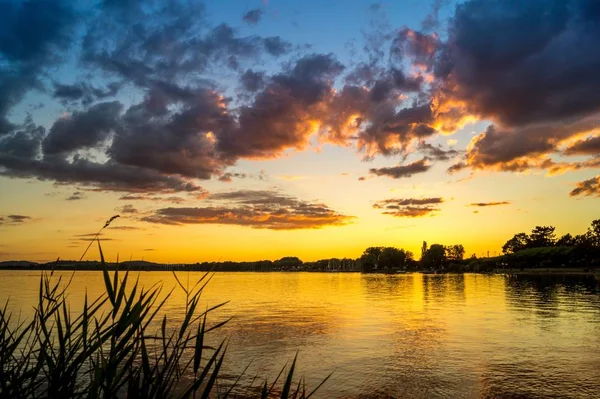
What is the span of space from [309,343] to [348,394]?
13970mm

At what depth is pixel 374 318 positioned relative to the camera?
5331 centimetres

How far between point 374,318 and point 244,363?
91.8 ft

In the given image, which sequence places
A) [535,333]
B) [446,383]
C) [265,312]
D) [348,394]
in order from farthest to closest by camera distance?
[265,312], [535,333], [446,383], [348,394]

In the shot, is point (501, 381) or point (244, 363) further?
point (244, 363)

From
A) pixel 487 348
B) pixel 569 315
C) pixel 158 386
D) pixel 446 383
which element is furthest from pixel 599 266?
pixel 158 386

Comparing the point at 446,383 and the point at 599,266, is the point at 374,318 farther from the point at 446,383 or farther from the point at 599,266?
the point at 599,266

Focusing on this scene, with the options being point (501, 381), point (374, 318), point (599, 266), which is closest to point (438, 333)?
point (374, 318)

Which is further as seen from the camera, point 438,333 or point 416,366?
point 438,333

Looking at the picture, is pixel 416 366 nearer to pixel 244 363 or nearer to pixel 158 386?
pixel 244 363

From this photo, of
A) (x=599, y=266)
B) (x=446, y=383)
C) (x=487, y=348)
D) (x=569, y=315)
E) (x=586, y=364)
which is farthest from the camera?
(x=599, y=266)

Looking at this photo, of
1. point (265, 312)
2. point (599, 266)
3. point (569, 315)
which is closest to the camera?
point (569, 315)

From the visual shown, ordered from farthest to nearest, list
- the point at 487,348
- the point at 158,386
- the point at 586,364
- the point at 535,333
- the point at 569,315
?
the point at 569,315
the point at 535,333
the point at 487,348
the point at 586,364
the point at 158,386

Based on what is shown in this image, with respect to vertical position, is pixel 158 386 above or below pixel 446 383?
above

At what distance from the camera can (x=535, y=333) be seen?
40.6 metres
